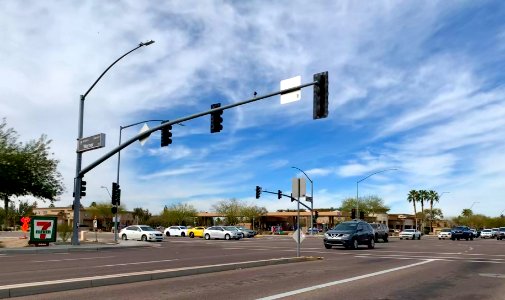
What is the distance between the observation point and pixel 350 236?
27.5 meters

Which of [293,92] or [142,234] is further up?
[293,92]

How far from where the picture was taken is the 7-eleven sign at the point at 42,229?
2909 cm

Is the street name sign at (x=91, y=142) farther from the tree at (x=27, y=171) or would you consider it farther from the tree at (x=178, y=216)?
the tree at (x=178, y=216)

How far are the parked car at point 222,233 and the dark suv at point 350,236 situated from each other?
73.6 feet

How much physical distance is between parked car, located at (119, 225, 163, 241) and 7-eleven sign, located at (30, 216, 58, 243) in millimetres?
14808

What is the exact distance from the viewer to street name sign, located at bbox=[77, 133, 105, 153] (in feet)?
89.2

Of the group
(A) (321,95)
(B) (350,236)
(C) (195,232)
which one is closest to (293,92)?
(A) (321,95)

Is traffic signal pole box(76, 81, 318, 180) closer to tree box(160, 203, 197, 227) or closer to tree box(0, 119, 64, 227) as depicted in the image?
tree box(0, 119, 64, 227)

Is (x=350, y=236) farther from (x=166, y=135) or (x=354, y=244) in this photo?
(x=166, y=135)

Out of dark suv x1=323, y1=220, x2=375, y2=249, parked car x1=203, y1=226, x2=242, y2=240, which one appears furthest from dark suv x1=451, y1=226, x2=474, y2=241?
dark suv x1=323, y1=220, x2=375, y2=249

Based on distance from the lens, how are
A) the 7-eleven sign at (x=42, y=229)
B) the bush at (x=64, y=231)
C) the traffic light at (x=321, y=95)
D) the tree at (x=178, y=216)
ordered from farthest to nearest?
the tree at (x=178, y=216), the bush at (x=64, y=231), the 7-eleven sign at (x=42, y=229), the traffic light at (x=321, y=95)

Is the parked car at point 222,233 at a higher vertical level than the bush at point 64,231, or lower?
lower

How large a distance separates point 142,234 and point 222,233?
28.9ft

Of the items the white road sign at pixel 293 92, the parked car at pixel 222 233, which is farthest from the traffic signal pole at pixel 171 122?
the parked car at pixel 222 233
